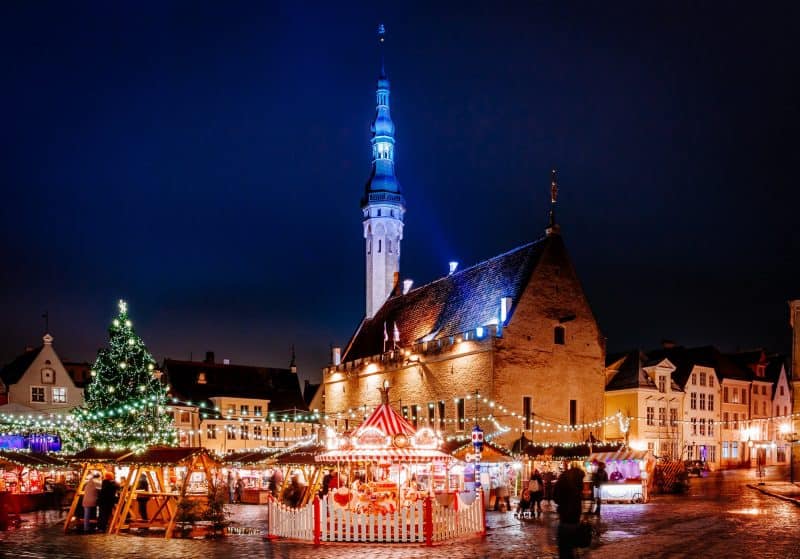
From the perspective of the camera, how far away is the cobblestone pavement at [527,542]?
18422mm

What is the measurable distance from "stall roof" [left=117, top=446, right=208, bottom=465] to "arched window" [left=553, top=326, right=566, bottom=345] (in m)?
28.1

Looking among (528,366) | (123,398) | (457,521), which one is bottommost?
(457,521)

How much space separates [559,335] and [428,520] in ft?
97.3

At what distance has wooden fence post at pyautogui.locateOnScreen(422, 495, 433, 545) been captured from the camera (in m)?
20.3

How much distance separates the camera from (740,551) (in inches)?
722

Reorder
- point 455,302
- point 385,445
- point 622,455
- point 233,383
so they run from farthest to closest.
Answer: point 233,383 → point 455,302 → point 622,455 → point 385,445

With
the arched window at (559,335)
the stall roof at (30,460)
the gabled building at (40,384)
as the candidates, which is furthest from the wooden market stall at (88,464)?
the gabled building at (40,384)

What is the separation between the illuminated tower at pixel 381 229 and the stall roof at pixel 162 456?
4170 cm

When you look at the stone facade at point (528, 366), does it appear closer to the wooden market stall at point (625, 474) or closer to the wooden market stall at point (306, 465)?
the wooden market stall at point (625, 474)

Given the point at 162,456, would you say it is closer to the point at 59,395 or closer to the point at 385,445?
the point at 385,445

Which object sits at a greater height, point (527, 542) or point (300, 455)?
point (300, 455)

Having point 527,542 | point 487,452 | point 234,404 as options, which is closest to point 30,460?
point 487,452

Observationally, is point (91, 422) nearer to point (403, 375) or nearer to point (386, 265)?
point (403, 375)

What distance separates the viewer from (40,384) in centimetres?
6394
